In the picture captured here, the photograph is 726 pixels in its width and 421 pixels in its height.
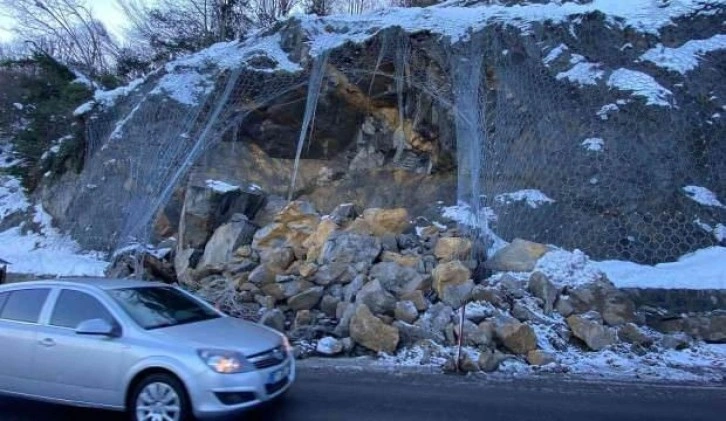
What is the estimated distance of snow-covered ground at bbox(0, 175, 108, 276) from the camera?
15875 millimetres

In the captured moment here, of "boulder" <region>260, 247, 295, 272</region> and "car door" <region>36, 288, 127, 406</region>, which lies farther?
"boulder" <region>260, 247, 295, 272</region>

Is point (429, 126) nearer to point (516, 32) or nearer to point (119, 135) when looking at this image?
point (516, 32)

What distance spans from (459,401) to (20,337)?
4442mm

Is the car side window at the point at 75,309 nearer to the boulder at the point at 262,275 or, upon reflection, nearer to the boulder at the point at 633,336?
the boulder at the point at 262,275

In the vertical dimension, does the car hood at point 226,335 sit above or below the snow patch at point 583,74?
below

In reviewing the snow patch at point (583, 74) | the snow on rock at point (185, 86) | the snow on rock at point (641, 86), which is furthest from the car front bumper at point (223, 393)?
the snow on rock at point (185, 86)

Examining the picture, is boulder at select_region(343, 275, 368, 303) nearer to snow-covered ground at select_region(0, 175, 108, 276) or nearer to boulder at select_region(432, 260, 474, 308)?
boulder at select_region(432, 260, 474, 308)

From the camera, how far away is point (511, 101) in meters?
15.3

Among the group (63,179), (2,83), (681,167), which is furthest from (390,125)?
(2,83)

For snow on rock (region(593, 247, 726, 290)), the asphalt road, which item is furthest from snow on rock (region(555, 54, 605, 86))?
the asphalt road

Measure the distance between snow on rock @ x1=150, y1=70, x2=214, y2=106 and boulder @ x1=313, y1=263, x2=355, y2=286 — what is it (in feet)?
25.6

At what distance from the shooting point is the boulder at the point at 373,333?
9516 millimetres

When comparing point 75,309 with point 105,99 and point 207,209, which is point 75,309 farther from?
point 105,99

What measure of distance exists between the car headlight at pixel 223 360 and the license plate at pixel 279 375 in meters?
0.33
